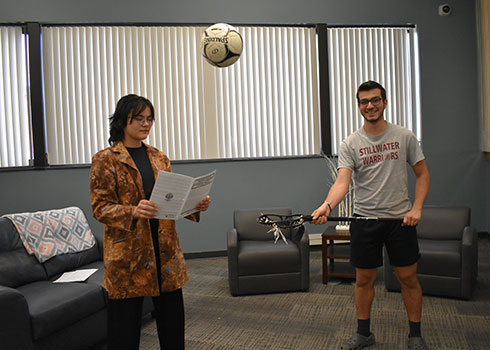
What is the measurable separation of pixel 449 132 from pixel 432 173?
572 millimetres

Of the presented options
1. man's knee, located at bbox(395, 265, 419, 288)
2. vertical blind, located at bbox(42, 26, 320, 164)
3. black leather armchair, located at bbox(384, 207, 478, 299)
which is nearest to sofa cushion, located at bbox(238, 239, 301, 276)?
black leather armchair, located at bbox(384, 207, 478, 299)

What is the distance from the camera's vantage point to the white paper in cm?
325

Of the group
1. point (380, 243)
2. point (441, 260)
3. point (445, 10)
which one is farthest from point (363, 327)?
point (445, 10)

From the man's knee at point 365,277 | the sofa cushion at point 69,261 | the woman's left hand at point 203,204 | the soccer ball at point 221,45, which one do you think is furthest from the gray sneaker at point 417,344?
the soccer ball at point 221,45

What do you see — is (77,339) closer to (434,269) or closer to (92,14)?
(434,269)

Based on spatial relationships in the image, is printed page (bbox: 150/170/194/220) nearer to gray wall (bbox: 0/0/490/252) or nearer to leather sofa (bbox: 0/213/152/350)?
leather sofa (bbox: 0/213/152/350)

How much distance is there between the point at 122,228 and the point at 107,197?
0.16 meters

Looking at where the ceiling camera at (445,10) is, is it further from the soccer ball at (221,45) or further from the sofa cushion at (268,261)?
the sofa cushion at (268,261)

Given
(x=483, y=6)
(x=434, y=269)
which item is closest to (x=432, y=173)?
(x=483, y=6)

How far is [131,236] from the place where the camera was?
200cm

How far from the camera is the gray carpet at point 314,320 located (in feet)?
10.1

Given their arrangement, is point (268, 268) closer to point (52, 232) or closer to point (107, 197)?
point (52, 232)

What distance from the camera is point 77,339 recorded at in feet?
9.43

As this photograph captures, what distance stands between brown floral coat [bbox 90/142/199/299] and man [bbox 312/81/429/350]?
3.66 feet
